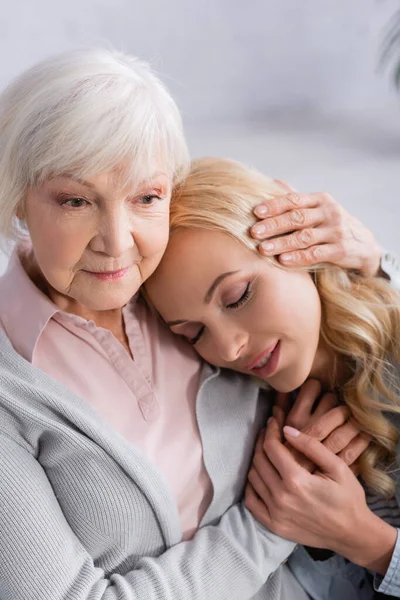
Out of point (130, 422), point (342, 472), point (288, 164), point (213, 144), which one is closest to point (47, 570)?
point (130, 422)

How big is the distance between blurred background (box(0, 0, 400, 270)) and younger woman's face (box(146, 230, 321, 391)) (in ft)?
5.00

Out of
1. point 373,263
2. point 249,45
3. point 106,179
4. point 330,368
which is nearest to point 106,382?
point 106,179

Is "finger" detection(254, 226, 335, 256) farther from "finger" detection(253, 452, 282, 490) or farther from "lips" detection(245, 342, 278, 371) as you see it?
"finger" detection(253, 452, 282, 490)

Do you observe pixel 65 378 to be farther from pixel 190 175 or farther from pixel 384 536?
pixel 384 536

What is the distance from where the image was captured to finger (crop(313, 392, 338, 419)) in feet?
5.41

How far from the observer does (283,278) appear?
1.50 metres

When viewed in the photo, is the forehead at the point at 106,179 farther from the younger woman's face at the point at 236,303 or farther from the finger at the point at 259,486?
the finger at the point at 259,486

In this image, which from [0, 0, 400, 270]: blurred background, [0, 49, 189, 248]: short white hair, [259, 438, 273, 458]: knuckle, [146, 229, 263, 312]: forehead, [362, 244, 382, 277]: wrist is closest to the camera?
[0, 49, 189, 248]: short white hair

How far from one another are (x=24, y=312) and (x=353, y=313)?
0.61 metres

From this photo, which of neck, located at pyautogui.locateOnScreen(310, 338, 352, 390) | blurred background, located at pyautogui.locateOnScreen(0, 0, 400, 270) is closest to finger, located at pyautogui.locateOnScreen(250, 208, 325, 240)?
neck, located at pyautogui.locateOnScreen(310, 338, 352, 390)

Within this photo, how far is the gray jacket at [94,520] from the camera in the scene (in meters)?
1.28

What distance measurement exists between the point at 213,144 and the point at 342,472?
1.98 meters

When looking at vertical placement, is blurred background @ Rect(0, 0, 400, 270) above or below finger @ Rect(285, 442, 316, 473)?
above

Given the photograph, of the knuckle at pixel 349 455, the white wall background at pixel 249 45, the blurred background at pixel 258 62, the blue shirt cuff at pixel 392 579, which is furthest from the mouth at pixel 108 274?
the white wall background at pixel 249 45
